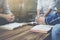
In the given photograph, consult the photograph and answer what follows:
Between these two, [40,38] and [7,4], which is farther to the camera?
[7,4]

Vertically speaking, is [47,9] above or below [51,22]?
above

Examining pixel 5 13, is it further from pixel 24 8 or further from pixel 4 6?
pixel 24 8

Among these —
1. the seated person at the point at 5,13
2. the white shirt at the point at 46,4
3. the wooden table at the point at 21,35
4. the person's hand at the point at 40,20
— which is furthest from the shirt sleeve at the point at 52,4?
the seated person at the point at 5,13

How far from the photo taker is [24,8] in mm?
1716

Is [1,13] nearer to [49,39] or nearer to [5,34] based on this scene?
[5,34]

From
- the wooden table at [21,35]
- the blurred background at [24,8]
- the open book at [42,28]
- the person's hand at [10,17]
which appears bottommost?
the wooden table at [21,35]

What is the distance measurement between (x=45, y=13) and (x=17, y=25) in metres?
0.34

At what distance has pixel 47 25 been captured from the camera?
67.1 inches

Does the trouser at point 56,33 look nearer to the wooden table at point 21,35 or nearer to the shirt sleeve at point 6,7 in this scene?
the wooden table at point 21,35

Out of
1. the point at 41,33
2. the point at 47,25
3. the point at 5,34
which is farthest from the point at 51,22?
the point at 5,34

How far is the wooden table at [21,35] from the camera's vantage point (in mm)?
1585

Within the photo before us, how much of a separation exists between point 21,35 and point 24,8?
30cm

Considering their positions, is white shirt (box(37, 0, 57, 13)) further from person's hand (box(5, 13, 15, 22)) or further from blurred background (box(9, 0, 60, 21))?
person's hand (box(5, 13, 15, 22))

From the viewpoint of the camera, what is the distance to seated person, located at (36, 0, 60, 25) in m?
1.67
